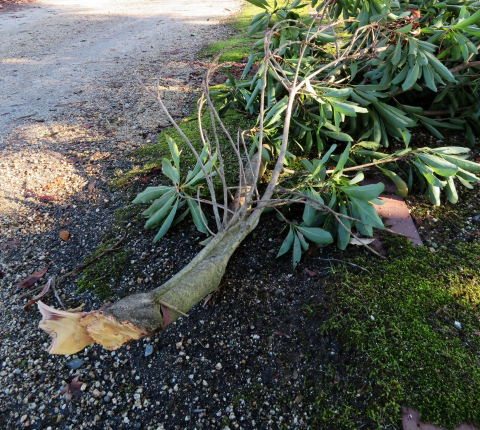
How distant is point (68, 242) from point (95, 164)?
2.67ft

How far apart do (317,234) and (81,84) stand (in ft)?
11.7

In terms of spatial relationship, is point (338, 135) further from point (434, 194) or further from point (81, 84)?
point (81, 84)

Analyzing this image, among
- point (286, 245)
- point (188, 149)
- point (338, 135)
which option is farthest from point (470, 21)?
point (188, 149)

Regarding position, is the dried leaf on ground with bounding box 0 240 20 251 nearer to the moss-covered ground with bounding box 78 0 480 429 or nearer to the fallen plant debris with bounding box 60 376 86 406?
the moss-covered ground with bounding box 78 0 480 429

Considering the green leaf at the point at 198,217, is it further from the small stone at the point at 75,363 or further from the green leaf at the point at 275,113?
the small stone at the point at 75,363

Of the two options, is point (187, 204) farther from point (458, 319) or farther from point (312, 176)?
point (458, 319)

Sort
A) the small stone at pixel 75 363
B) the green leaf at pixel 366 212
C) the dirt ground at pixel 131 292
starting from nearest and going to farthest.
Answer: the dirt ground at pixel 131 292 → the small stone at pixel 75 363 → the green leaf at pixel 366 212

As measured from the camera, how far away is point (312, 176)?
1730 millimetres

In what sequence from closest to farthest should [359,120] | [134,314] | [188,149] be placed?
[134,314] < [359,120] < [188,149]

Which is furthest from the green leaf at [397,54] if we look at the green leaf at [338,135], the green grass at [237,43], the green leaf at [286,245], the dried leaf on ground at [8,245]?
the dried leaf on ground at [8,245]

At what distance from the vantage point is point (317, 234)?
1597 mm

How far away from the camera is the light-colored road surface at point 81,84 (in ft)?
8.38

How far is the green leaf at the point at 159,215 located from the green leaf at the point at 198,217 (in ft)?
0.32

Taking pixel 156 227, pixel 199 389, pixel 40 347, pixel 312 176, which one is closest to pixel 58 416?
pixel 40 347
